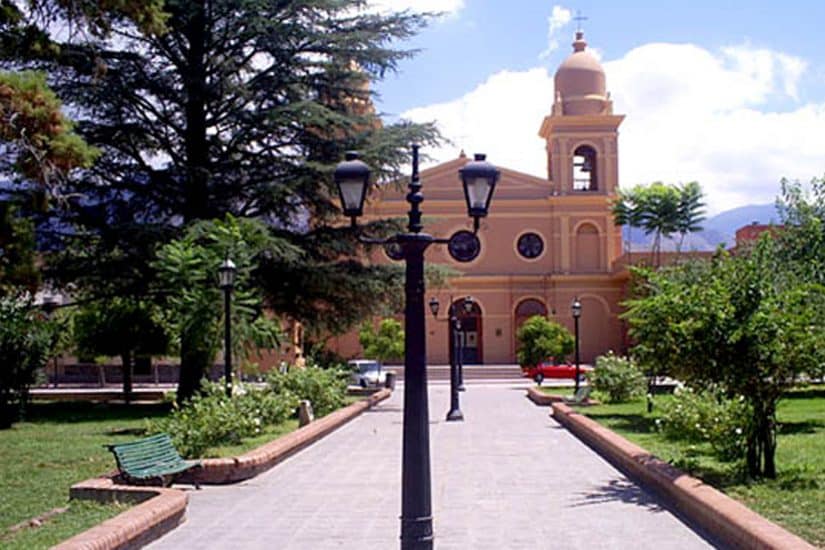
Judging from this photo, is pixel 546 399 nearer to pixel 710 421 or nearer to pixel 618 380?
pixel 618 380

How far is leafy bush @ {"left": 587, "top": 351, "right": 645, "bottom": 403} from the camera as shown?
26.9 m

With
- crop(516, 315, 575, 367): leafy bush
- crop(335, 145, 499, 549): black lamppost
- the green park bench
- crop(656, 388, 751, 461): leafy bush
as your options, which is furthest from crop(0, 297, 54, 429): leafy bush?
crop(516, 315, 575, 367): leafy bush

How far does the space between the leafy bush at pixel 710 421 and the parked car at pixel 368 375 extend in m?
27.3

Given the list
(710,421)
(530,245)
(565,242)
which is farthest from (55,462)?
(530,245)

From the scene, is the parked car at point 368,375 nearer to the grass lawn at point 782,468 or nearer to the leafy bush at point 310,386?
the leafy bush at point 310,386

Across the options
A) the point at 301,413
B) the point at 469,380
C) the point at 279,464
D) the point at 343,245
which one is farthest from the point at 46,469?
the point at 469,380

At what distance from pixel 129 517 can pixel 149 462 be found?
2.59m

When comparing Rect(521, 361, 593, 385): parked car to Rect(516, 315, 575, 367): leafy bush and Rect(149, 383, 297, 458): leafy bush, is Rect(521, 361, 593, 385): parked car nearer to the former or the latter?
Rect(516, 315, 575, 367): leafy bush

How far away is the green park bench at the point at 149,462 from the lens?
419 inches

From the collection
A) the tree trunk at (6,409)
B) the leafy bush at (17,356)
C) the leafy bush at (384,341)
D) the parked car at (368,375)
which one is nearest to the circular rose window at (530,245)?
the leafy bush at (384,341)

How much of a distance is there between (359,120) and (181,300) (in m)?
9.67

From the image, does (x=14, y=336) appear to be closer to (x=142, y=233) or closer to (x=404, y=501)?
(x=142, y=233)

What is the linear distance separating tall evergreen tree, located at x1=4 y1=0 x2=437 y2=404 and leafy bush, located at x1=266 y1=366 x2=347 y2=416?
2.96 m

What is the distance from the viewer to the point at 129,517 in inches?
340
